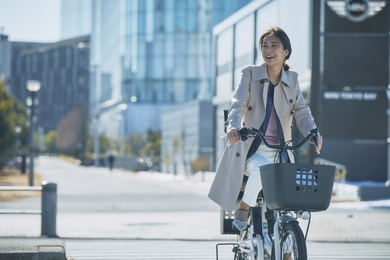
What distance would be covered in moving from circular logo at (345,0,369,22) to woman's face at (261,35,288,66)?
20.5 meters

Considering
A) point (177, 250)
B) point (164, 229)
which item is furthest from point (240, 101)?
point (164, 229)

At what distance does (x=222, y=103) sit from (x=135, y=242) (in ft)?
92.9

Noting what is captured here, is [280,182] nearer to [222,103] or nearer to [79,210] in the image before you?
[79,210]

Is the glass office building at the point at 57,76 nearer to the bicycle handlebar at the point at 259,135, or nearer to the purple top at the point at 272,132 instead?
the purple top at the point at 272,132

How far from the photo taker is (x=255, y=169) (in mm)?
5391

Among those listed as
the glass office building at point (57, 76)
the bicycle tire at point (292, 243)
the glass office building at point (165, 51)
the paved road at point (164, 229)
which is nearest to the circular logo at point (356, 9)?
the paved road at point (164, 229)

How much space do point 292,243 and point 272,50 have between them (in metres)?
1.35

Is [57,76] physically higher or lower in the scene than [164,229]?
higher

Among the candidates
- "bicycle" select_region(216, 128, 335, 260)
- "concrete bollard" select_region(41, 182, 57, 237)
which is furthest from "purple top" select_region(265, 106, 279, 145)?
"concrete bollard" select_region(41, 182, 57, 237)

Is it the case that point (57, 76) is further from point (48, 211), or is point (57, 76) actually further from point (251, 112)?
point (251, 112)

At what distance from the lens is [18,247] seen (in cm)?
773

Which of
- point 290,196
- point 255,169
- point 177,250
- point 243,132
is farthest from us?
point 177,250

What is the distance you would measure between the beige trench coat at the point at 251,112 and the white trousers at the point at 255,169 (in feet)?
0.20

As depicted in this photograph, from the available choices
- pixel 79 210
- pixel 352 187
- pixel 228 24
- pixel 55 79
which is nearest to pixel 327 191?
pixel 79 210
